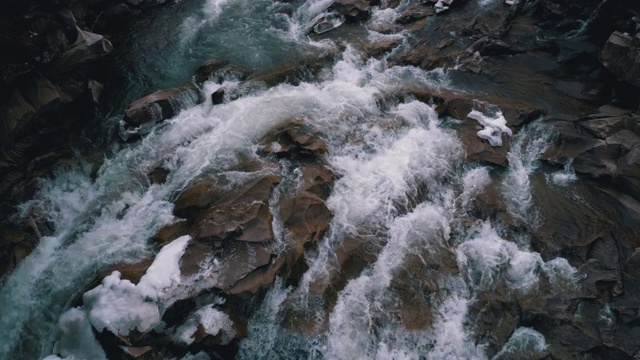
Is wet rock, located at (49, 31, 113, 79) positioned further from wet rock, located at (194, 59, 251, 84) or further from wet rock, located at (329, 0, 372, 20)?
wet rock, located at (329, 0, 372, 20)

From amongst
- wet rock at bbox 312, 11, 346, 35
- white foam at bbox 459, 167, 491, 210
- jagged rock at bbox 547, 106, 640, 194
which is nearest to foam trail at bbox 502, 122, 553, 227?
jagged rock at bbox 547, 106, 640, 194

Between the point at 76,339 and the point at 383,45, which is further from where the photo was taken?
the point at 383,45

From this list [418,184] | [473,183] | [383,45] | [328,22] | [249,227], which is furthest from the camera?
[328,22]

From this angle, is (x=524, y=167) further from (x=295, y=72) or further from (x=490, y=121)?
(x=295, y=72)

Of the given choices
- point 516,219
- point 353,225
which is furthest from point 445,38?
point 353,225

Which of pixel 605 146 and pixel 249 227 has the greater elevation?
pixel 249 227

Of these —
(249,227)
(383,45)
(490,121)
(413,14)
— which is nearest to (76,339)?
(249,227)

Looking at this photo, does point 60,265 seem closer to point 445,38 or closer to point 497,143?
point 497,143
